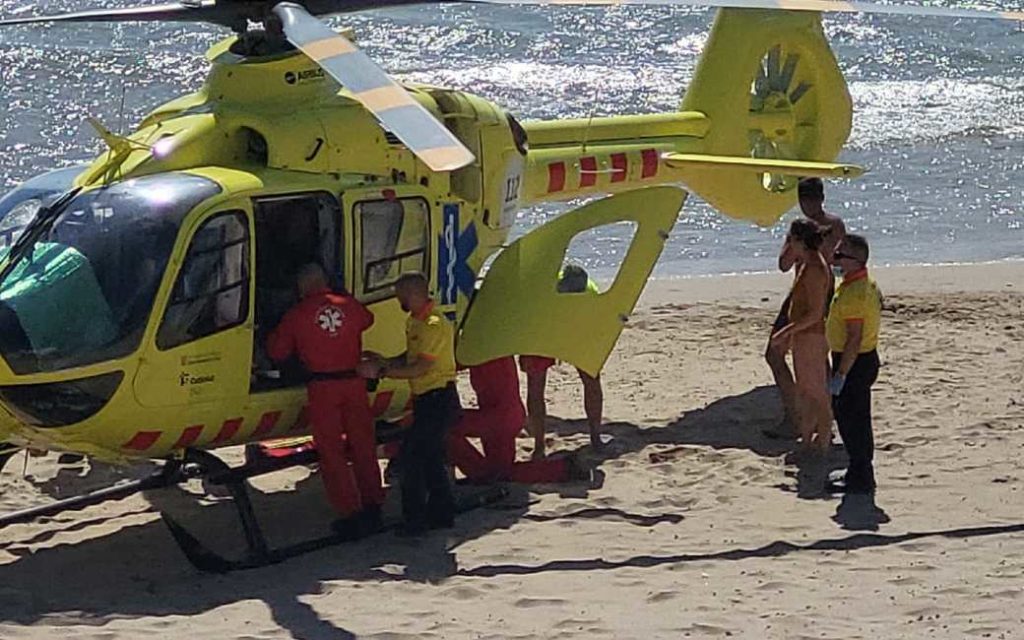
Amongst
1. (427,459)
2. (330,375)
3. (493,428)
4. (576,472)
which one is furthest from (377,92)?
(576,472)

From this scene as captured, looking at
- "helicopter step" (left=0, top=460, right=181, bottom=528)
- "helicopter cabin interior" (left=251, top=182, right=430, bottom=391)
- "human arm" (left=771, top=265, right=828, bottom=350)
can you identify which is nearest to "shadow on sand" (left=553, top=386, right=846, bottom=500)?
"human arm" (left=771, top=265, right=828, bottom=350)

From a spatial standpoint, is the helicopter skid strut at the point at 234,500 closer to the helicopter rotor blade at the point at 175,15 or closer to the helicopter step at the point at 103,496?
the helicopter step at the point at 103,496

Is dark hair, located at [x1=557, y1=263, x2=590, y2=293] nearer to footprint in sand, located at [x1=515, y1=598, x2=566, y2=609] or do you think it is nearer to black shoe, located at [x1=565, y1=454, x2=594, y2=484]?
black shoe, located at [x1=565, y1=454, x2=594, y2=484]

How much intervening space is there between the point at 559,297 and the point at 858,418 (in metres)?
1.57

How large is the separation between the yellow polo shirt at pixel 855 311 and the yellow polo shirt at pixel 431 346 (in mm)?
1791

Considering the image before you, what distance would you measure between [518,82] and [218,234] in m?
17.9

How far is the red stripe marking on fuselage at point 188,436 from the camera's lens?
26.7 ft

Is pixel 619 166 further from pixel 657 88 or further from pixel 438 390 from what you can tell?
pixel 657 88

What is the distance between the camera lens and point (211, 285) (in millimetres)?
7988

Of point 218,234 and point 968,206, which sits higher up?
point 218,234

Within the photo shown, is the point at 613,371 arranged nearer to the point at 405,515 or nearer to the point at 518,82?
the point at 405,515

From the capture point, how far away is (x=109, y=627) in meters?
7.32

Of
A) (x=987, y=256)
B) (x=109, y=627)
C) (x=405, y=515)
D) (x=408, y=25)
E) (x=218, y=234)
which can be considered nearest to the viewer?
(x=109, y=627)

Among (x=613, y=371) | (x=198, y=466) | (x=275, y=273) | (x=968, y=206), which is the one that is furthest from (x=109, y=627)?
(x=968, y=206)
